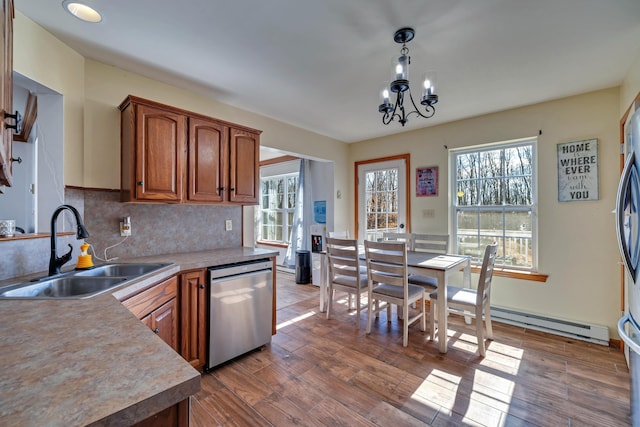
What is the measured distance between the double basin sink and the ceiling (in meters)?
1.54

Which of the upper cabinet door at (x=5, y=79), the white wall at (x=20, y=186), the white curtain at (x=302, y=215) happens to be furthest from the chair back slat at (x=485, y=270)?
the white wall at (x=20, y=186)

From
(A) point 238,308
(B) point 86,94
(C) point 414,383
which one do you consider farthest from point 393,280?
(B) point 86,94

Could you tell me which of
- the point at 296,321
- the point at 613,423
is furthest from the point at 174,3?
the point at 613,423

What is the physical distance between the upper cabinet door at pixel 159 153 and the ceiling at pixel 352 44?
45cm

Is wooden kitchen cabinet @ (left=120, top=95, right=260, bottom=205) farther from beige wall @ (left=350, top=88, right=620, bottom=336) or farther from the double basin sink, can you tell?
beige wall @ (left=350, top=88, right=620, bottom=336)

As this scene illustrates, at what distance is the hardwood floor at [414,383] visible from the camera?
1.70m

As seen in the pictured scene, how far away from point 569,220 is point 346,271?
2.31m

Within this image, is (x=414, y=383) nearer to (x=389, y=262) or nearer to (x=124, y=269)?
(x=389, y=262)

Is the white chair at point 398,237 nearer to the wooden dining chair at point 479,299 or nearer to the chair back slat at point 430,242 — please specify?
the chair back slat at point 430,242

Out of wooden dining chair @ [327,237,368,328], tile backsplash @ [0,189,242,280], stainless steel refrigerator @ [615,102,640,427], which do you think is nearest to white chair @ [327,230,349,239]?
wooden dining chair @ [327,237,368,328]

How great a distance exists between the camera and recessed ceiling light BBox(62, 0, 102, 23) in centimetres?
159

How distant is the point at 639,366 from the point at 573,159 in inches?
85.7

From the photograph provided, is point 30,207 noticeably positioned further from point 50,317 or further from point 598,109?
point 598,109

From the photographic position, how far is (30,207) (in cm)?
196
